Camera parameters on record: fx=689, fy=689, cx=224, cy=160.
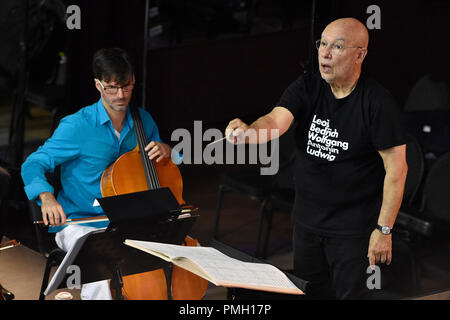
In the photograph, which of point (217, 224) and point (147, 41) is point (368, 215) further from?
point (147, 41)

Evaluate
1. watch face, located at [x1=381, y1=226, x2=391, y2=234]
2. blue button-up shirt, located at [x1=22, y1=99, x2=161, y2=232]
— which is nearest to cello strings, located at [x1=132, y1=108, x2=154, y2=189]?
blue button-up shirt, located at [x1=22, y1=99, x2=161, y2=232]

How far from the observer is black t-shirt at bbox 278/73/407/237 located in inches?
93.0

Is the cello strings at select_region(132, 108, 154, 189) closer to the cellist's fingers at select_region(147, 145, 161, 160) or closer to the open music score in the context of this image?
the cellist's fingers at select_region(147, 145, 161, 160)

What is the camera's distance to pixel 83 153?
282 cm

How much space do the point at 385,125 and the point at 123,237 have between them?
36.9 inches

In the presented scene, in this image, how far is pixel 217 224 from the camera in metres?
4.36

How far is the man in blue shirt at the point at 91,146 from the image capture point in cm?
269

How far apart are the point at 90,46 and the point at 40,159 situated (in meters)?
1.93

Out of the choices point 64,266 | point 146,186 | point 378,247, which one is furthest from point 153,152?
point 378,247

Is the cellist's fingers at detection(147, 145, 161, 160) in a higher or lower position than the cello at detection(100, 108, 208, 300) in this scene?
higher

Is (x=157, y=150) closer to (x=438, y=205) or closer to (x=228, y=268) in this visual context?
(x=228, y=268)

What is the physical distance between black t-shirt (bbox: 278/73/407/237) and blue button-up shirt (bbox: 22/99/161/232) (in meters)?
0.80

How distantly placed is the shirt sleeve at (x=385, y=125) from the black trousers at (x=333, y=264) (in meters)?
0.40
